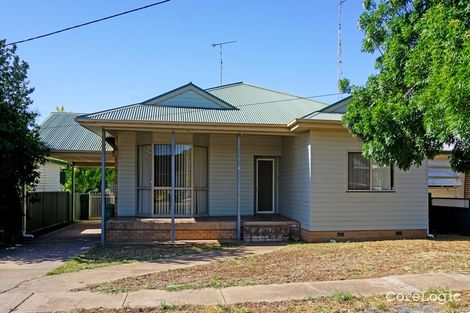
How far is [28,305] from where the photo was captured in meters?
6.20

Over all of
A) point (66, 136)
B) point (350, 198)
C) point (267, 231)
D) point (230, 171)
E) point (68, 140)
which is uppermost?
point (66, 136)

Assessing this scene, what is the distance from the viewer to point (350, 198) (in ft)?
42.5

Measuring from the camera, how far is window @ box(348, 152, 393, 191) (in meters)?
13.1

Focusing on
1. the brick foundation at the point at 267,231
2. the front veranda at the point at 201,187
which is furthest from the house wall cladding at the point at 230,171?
the brick foundation at the point at 267,231

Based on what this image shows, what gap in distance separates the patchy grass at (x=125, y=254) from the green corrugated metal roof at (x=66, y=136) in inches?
200

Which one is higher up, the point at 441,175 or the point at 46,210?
the point at 441,175

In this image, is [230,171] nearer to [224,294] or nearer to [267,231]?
[267,231]

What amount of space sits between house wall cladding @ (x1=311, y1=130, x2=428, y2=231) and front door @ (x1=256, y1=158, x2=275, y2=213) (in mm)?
3367

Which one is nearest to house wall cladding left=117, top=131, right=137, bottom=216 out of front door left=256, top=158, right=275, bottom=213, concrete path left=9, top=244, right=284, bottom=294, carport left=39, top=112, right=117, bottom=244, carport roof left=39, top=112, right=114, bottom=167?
carport left=39, top=112, right=117, bottom=244

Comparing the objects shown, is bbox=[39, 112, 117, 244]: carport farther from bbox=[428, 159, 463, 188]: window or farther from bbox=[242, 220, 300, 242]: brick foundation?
bbox=[428, 159, 463, 188]: window

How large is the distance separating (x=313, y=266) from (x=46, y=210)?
38.3 feet

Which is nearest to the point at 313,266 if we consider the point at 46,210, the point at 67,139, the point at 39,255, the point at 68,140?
the point at 39,255

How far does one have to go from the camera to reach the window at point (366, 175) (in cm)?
1311

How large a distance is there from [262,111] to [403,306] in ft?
32.0
